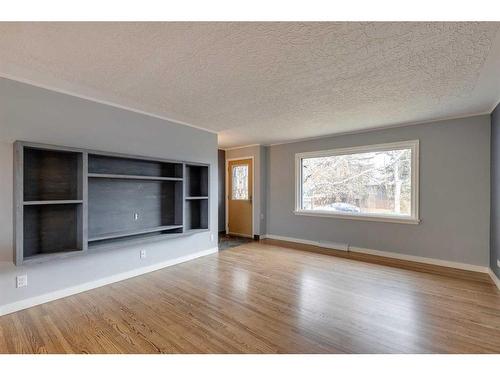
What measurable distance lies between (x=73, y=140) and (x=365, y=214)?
4.65m

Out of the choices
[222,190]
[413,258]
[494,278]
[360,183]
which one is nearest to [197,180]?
[222,190]

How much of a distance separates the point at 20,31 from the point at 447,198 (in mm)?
5174

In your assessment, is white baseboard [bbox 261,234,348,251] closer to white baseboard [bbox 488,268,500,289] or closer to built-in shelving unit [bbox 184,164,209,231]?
white baseboard [bbox 488,268,500,289]

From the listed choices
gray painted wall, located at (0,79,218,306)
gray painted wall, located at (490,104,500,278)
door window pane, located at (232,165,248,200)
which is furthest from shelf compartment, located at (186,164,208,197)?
gray painted wall, located at (490,104,500,278)

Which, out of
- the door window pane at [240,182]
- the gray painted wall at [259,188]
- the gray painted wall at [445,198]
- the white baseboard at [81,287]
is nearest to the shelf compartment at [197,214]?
the white baseboard at [81,287]

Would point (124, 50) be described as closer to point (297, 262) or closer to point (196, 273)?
point (196, 273)

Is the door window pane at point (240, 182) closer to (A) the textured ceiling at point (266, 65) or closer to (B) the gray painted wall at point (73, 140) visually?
(B) the gray painted wall at point (73, 140)

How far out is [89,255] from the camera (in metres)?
2.86

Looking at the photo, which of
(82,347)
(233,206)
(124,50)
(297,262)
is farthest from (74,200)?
(233,206)

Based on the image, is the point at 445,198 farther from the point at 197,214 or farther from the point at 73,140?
the point at 73,140

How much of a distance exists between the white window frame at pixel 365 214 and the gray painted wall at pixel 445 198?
0.08 meters

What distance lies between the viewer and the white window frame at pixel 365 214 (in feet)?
13.0

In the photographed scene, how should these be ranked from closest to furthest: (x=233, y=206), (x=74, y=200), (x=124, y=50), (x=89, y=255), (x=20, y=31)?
(x=20, y=31)
(x=124, y=50)
(x=74, y=200)
(x=89, y=255)
(x=233, y=206)

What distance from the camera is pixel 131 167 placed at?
131 inches
